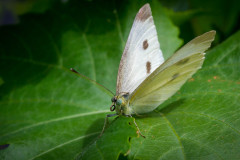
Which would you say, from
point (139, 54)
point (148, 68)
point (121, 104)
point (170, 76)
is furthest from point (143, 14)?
point (121, 104)

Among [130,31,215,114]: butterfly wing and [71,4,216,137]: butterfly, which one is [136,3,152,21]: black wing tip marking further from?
[130,31,215,114]: butterfly wing

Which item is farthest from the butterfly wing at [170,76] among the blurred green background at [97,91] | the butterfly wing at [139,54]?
the butterfly wing at [139,54]

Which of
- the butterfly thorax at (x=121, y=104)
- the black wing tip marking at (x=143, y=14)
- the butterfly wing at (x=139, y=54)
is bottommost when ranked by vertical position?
the butterfly thorax at (x=121, y=104)

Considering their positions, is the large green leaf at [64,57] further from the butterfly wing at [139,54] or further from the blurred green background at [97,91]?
the butterfly wing at [139,54]

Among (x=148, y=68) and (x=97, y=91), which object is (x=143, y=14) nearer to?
(x=148, y=68)

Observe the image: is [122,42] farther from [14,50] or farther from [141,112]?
[14,50]

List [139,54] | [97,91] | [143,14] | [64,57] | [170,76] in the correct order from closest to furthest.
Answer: [170,76] → [143,14] → [139,54] → [97,91] → [64,57]
